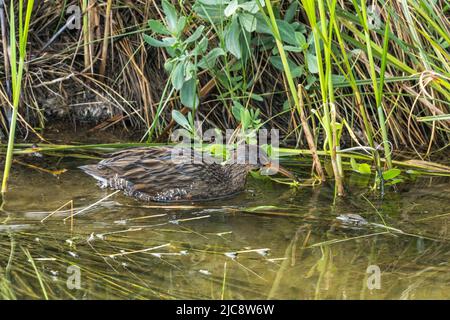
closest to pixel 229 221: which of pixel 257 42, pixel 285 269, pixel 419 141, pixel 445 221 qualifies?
pixel 285 269

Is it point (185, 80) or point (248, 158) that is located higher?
point (185, 80)

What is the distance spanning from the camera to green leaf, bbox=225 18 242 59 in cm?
533

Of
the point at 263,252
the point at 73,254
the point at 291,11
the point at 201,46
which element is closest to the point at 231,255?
the point at 263,252

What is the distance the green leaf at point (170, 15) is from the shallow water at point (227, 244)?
114 centimetres

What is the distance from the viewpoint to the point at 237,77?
5.64 meters

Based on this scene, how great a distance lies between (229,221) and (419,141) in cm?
193

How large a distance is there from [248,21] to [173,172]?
1075mm

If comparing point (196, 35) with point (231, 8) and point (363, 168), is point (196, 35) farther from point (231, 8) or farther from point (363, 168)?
point (363, 168)

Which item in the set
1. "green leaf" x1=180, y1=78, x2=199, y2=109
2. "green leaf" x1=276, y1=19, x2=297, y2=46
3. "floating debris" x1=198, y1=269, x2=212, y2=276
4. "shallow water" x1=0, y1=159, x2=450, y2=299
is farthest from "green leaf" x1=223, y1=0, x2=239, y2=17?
"floating debris" x1=198, y1=269, x2=212, y2=276

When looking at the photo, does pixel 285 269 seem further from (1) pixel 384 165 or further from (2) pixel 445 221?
(1) pixel 384 165

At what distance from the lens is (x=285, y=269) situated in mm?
3895

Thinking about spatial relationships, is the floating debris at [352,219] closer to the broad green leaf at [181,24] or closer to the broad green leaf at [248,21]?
the broad green leaf at [248,21]

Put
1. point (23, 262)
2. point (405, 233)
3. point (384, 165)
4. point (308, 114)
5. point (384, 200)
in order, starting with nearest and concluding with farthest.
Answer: point (23, 262), point (405, 233), point (384, 200), point (384, 165), point (308, 114)

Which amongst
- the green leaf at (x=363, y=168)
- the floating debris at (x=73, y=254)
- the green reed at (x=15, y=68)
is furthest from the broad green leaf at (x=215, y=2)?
the floating debris at (x=73, y=254)
